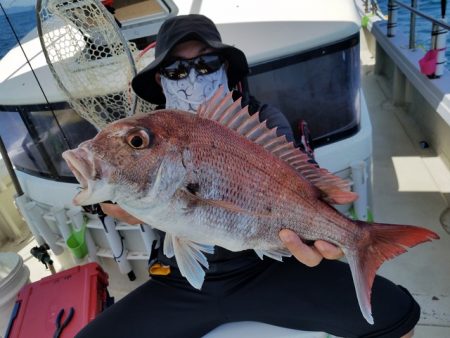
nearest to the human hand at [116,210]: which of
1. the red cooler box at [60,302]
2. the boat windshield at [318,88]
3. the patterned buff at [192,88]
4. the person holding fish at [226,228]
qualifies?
the person holding fish at [226,228]

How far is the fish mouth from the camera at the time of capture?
110cm

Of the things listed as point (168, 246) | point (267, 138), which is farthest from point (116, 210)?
point (267, 138)

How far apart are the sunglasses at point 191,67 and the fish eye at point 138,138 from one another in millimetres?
763

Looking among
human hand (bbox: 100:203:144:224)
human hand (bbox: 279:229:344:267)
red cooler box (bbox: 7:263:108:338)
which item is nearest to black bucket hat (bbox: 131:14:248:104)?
human hand (bbox: 100:203:144:224)

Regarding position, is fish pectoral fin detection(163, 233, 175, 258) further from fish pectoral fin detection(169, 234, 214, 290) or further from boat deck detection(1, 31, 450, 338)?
boat deck detection(1, 31, 450, 338)

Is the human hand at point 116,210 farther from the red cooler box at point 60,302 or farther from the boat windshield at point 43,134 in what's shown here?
the boat windshield at point 43,134

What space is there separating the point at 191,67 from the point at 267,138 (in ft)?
2.10

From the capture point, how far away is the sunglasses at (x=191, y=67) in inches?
73.8

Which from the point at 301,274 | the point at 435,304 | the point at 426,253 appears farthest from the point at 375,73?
the point at 301,274

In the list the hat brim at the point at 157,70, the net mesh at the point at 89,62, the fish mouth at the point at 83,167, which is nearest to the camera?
the fish mouth at the point at 83,167

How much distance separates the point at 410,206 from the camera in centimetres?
355

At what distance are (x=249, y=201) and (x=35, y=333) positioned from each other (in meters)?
1.85

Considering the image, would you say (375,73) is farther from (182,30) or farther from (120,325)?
(120,325)

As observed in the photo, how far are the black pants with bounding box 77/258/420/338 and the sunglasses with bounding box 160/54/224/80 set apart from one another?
3.54ft
